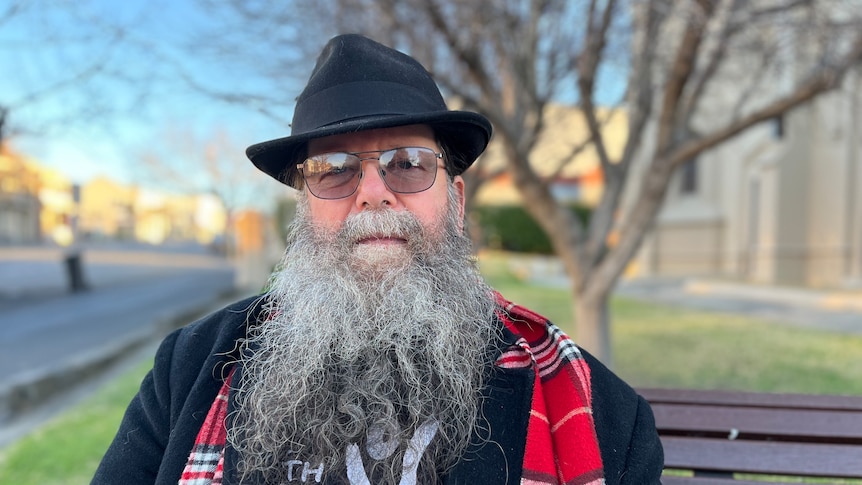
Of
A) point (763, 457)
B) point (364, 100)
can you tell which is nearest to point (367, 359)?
point (364, 100)

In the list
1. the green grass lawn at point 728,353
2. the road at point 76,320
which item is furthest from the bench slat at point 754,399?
the road at point 76,320

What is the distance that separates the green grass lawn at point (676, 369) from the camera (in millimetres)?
4039

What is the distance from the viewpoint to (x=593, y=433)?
1503 mm

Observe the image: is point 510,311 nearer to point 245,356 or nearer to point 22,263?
point 245,356

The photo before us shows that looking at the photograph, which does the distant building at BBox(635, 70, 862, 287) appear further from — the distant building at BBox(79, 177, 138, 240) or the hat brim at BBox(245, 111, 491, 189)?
the distant building at BBox(79, 177, 138, 240)

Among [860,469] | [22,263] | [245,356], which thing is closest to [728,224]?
[860,469]

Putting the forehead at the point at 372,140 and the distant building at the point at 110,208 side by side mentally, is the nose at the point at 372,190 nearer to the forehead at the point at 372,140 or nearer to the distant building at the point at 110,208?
the forehead at the point at 372,140

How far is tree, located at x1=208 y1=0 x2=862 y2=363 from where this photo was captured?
4.26 metres

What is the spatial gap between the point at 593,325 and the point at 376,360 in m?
3.86

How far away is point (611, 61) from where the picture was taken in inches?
237

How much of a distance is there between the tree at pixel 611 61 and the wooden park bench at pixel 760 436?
2598 millimetres

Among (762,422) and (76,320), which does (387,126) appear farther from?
(76,320)

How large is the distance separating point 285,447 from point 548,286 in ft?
51.3

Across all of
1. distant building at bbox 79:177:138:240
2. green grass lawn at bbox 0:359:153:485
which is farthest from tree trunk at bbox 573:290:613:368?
distant building at bbox 79:177:138:240
